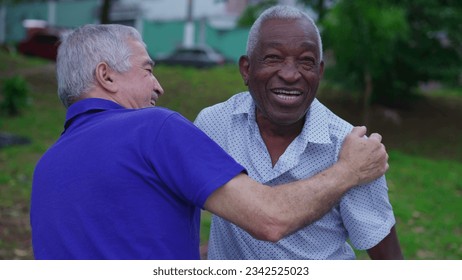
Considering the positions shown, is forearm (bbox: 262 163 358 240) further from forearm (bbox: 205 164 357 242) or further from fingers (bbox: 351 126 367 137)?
fingers (bbox: 351 126 367 137)

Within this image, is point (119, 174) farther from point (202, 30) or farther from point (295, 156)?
point (202, 30)

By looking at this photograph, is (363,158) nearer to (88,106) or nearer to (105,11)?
(88,106)

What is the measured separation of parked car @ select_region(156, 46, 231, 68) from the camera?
91.0ft

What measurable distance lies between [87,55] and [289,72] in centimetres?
73

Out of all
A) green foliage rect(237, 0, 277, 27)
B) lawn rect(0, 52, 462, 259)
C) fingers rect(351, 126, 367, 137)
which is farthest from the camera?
green foliage rect(237, 0, 277, 27)

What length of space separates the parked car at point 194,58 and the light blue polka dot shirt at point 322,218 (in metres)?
25.0

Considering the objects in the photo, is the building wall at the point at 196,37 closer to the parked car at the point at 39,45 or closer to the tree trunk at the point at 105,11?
Result: the parked car at the point at 39,45

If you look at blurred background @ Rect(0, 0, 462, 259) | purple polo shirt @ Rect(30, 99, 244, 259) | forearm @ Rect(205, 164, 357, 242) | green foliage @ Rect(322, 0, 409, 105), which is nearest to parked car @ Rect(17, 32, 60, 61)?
blurred background @ Rect(0, 0, 462, 259)

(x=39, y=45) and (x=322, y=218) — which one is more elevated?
(x=322, y=218)

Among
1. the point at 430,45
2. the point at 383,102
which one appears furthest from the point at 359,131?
the point at 383,102

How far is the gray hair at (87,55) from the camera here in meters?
2.19

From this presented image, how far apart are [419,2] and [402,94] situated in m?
1.96

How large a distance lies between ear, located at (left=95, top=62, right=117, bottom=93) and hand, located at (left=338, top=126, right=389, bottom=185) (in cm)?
74

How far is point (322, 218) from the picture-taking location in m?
2.57
